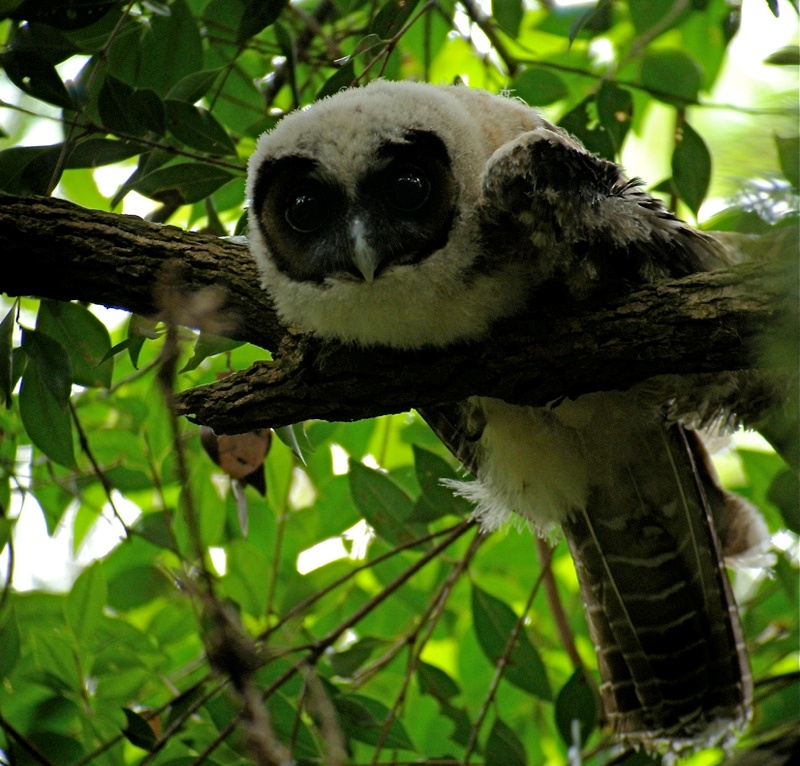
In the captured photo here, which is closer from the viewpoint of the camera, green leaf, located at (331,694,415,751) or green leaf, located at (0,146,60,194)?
green leaf, located at (0,146,60,194)

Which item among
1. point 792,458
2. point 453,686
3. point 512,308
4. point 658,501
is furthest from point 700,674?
point 512,308

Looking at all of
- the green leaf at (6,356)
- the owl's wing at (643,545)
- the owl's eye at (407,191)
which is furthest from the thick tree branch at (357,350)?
the owl's wing at (643,545)

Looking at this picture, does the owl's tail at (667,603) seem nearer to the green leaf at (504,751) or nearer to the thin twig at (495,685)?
the thin twig at (495,685)

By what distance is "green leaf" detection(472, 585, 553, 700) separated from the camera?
3129 mm

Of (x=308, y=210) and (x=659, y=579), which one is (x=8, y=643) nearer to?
(x=308, y=210)

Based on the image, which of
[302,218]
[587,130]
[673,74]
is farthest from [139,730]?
[673,74]

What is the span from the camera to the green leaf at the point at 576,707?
9.72ft

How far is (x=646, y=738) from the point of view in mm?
3113

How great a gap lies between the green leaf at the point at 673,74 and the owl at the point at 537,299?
722 mm

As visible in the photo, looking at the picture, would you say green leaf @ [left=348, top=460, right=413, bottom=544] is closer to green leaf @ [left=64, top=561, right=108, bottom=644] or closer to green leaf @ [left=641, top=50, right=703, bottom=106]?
green leaf @ [left=64, top=561, right=108, bottom=644]

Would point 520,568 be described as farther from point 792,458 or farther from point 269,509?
point 792,458

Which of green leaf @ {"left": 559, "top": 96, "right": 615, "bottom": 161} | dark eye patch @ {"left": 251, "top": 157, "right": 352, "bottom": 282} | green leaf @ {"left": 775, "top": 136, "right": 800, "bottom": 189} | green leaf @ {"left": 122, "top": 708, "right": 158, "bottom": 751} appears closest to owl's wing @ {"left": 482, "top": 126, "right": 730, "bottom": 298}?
dark eye patch @ {"left": 251, "top": 157, "right": 352, "bottom": 282}

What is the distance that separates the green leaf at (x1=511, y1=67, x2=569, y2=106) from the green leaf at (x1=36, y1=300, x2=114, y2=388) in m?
1.71

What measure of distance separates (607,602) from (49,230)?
2.29m
